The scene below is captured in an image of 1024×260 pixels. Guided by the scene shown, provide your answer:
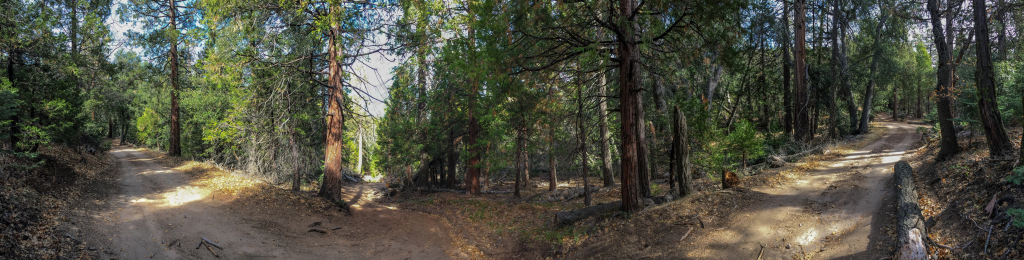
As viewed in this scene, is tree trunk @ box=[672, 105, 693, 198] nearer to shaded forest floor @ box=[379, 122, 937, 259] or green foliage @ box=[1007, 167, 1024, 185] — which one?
shaded forest floor @ box=[379, 122, 937, 259]

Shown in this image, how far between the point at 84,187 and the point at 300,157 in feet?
23.7

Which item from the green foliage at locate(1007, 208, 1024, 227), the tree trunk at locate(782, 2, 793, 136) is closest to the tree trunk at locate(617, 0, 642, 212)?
the green foliage at locate(1007, 208, 1024, 227)

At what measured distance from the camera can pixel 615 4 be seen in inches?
392

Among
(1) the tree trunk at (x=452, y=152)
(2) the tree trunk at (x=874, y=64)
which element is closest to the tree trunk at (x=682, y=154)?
(1) the tree trunk at (x=452, y=152)

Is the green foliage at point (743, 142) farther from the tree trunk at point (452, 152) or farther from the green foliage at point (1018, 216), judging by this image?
the tree trunk at point (452, 152)

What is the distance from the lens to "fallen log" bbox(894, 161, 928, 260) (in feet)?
18.1

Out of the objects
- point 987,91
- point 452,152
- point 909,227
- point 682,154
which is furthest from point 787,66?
point 452,152

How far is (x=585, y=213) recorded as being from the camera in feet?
34.6

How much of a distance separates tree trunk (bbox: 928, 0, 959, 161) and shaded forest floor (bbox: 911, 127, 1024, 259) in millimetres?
562

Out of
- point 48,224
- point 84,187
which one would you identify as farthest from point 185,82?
point 48,224

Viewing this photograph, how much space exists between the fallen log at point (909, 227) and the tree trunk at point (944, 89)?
12.0 feet

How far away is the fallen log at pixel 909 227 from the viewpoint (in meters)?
5.50

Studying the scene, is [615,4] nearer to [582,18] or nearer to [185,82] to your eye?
[582,18]

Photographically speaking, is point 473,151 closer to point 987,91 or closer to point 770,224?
point 770,224
